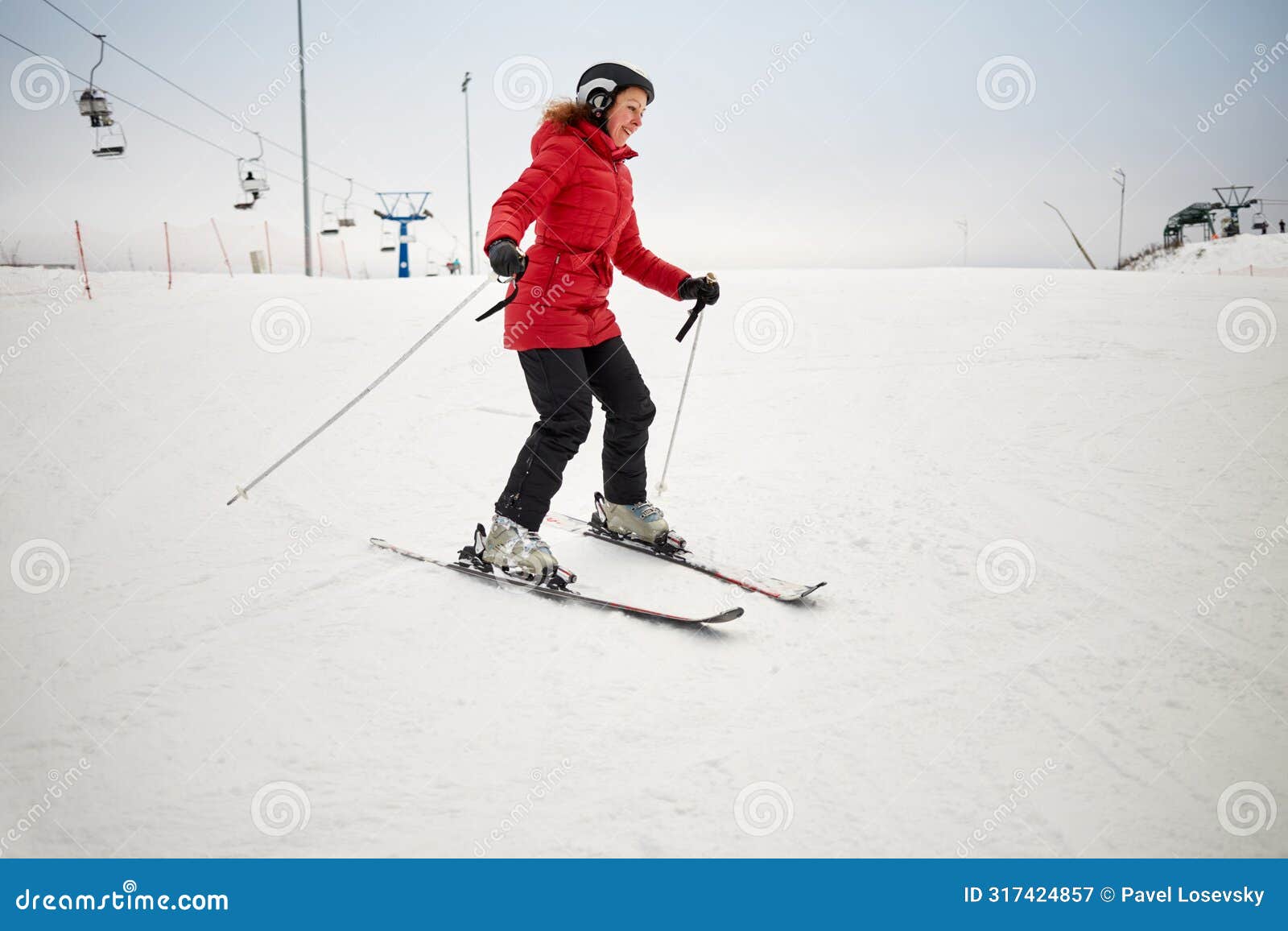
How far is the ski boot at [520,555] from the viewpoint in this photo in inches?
125

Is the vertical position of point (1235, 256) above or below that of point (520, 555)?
above

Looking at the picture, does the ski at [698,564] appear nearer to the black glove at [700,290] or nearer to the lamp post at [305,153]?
the black glove at [700,290]

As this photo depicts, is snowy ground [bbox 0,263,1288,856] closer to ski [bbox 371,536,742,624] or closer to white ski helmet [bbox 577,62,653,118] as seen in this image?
ski [bbox 371,536,742,624]

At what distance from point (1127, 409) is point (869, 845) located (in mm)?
4663

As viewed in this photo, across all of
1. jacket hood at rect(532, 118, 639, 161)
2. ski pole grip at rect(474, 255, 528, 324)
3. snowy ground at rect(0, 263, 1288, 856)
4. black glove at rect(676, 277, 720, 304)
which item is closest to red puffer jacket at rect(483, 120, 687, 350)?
jacket hood at rect(532, 118, 639, 161)

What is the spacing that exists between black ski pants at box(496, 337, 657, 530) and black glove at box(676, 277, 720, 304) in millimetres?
451

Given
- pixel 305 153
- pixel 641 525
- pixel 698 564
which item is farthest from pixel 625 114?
pixel 305 153

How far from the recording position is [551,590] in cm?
312

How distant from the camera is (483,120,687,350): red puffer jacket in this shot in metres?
3.08

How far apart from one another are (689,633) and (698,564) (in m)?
0.66

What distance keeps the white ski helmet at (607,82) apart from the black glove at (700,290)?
87cm

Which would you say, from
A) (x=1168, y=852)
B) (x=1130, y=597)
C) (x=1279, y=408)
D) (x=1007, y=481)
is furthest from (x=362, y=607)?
(x=1279, y=408)

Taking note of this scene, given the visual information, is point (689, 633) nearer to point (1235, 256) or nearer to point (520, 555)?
point (520, 555)
